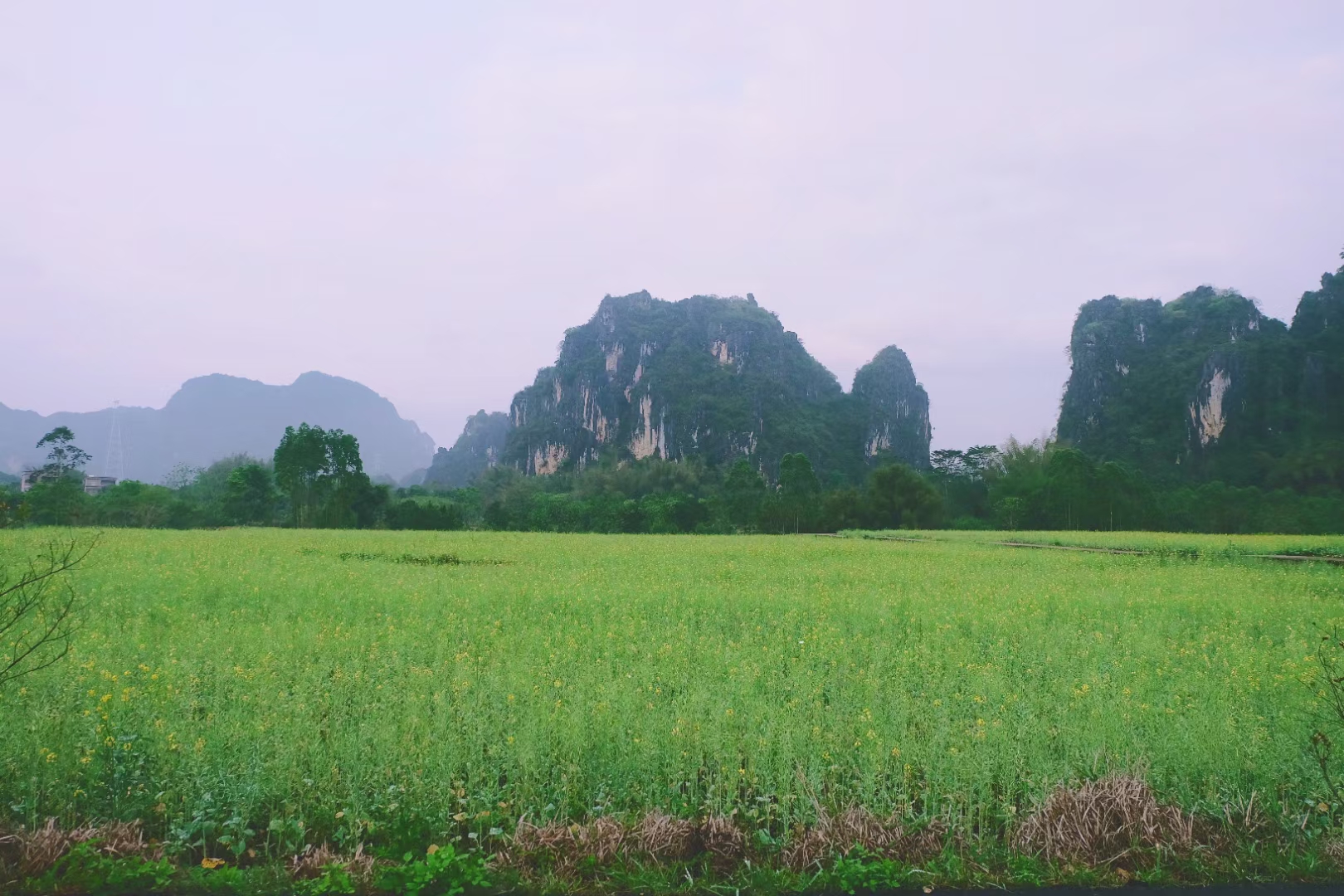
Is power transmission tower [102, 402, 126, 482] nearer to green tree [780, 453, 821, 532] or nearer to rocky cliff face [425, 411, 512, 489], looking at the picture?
rocky cliff face [425, 411, 512, 489]

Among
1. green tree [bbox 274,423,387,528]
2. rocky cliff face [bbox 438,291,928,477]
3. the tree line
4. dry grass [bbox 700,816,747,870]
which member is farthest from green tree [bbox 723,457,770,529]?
rocky cliff face [bbox 438,291,928,477]

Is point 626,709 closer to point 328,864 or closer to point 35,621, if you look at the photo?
point 328,864

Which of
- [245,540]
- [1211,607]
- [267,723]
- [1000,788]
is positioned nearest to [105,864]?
[267,723]

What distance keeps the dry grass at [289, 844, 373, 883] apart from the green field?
22 centimetres

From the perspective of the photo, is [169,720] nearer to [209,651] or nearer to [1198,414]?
[209,651]

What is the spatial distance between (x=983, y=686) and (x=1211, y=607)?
8.56m

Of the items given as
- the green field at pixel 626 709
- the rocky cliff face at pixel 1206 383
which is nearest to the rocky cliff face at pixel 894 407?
the rocky cliff face at pixel 1206 383

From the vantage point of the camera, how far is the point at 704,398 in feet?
419

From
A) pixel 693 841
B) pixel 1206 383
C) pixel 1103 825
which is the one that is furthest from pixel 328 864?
pixel 1206 383

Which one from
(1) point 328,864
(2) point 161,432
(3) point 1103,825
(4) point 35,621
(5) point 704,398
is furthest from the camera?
(2) point 161,432

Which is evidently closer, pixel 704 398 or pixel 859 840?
pixel 859 840

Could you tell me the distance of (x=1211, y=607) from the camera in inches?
487

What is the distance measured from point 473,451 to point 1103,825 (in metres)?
182

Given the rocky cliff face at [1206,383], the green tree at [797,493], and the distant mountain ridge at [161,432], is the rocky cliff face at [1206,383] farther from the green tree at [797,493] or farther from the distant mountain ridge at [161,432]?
the distant mountain ridge at [161,432]
